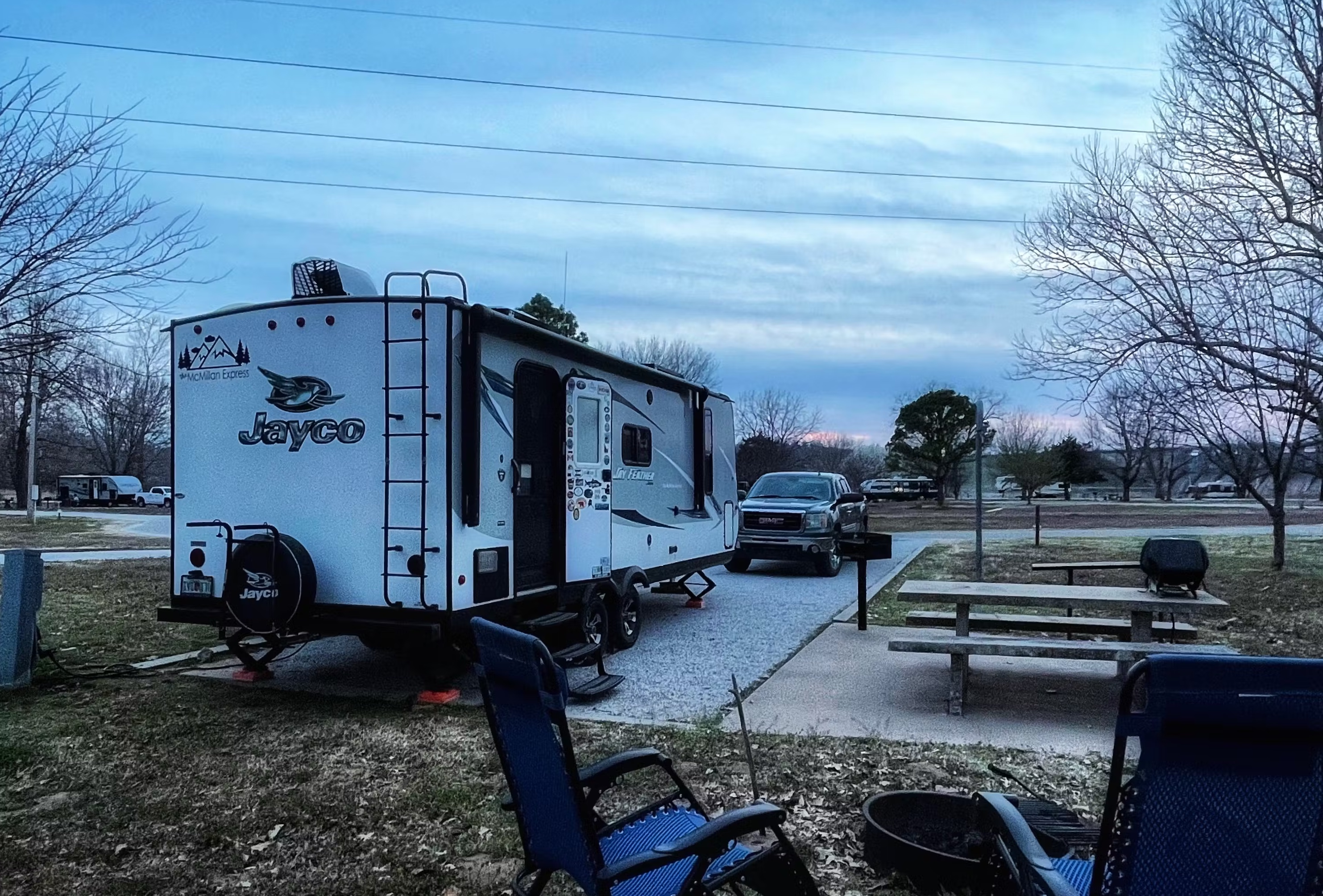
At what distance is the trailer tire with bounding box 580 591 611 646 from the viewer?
8031mm

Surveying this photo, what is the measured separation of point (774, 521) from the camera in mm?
15633

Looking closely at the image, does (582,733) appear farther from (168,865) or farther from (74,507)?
(74,507)

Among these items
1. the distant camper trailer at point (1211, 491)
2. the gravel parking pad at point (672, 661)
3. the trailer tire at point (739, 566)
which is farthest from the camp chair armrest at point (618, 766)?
the distant camper trailer at point (1211, 491)

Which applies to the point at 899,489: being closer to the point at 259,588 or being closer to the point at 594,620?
the point at 594,620

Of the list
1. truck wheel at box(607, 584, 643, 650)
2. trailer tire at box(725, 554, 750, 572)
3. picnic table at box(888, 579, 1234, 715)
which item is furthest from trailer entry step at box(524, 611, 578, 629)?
trailer tire at box(725, 554, 750, 572)

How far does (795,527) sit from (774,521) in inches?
14.8

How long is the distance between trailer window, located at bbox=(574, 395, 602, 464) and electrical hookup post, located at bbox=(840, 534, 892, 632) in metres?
2.92

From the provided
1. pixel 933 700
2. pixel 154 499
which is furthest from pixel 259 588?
pixel 154 499

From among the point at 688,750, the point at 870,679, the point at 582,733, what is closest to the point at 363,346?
the point at 582,733

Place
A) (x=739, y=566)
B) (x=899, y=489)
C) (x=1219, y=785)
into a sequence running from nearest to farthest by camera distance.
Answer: (x=1219, y=785) < (x=739, y=566) < (x=899, y=489)

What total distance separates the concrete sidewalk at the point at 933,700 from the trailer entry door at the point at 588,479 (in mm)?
1871

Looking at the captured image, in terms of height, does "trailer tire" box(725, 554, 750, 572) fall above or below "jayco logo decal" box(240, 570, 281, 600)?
below

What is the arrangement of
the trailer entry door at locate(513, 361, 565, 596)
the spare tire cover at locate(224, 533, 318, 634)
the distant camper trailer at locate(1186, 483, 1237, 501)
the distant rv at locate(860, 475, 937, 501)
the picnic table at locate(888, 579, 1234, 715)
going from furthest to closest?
the distant camper trailer at locate(1186, 483, 1237, 501) < the distant rv at locate(860, 475, 937, 501) < the trailer entry door at locate(513, 361, 565, 596) < the spare tire cover at locate(224, 533, 318, 634) < the picnic table at locate(888, 579, 1234, 715)

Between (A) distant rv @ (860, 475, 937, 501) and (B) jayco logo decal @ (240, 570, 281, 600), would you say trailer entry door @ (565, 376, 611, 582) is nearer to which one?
(B) jayco logo decal @ (240, 570, 281, 600)
